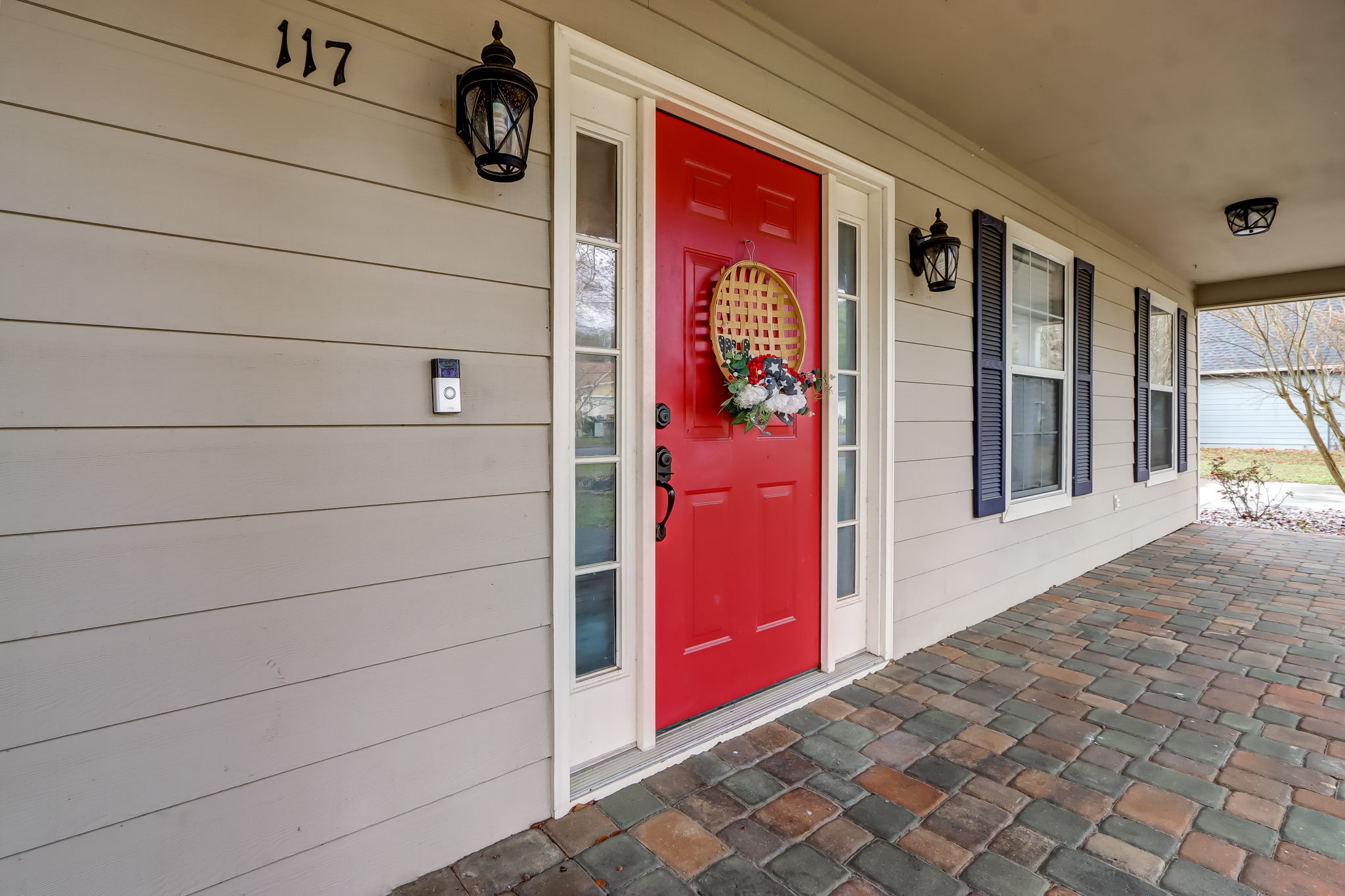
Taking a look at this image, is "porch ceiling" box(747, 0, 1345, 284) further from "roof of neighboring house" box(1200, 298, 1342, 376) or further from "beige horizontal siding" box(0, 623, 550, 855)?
"roof of neighboring house" box(1200, 298, 1342, 376)

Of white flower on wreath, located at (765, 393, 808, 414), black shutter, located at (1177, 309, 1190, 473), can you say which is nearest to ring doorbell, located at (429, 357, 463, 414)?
white flower on wreath, located at (765, 393, 808, 414)

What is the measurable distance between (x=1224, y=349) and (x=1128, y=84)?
1407 centimetres

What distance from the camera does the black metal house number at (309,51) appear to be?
4.34 feet

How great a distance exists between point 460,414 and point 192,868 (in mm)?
1052

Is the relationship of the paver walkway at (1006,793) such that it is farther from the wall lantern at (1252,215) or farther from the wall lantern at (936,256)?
the wall lantern at (1252,215)

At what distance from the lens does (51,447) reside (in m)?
1.12

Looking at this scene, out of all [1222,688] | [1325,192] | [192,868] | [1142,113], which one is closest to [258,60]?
[192,868]

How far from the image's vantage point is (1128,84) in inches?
105

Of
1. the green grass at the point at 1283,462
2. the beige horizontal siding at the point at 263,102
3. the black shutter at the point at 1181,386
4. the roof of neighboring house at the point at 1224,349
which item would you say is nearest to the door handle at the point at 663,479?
the beige horizontal siding at the point at 263,102

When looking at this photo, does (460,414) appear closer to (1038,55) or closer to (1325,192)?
(1038,55)

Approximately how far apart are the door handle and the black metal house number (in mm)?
1235

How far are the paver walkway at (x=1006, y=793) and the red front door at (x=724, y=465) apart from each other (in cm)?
27

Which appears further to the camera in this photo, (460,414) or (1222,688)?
(1222,688)

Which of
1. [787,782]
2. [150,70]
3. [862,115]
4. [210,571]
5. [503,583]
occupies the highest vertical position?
[862,115]
